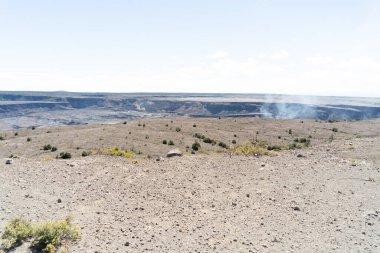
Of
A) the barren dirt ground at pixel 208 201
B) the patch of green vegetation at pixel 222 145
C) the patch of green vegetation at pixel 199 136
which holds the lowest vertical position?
the patch of green vegetation at pixel 222 145

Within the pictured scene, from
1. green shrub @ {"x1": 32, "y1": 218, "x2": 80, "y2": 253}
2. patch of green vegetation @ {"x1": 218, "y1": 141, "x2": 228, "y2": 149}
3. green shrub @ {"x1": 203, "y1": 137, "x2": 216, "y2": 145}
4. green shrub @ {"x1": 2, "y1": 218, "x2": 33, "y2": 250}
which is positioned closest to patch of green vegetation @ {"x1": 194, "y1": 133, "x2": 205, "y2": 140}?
green shrub @ {"x1": 203, "y1": 137, "x2": 216, "y2": 145}

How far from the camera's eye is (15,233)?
8.28 m

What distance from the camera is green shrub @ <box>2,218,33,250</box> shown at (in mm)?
8115

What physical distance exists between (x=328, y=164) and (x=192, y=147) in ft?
45.1

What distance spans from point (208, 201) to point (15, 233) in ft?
18.5

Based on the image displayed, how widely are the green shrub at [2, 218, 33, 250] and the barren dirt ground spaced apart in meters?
0.90

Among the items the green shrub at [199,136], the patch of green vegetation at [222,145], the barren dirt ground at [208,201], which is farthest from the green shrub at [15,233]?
the green shrub at [199,136]

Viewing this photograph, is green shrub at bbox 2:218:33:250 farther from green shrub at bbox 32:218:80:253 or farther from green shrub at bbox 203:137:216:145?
green shrub at bbox 203:137:216:145

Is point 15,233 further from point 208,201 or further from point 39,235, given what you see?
point 208,201

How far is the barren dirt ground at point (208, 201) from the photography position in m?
8.73

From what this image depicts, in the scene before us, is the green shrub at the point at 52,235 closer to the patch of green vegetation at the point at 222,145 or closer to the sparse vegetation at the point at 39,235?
the sparse vegetation at the point at 39,235

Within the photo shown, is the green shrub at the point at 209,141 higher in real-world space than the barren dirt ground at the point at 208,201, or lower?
lower

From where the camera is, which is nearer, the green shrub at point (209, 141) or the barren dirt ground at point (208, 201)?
Answer: the barren dirt ground at point (208, 201)

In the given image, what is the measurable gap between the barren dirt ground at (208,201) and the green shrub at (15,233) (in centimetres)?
90
